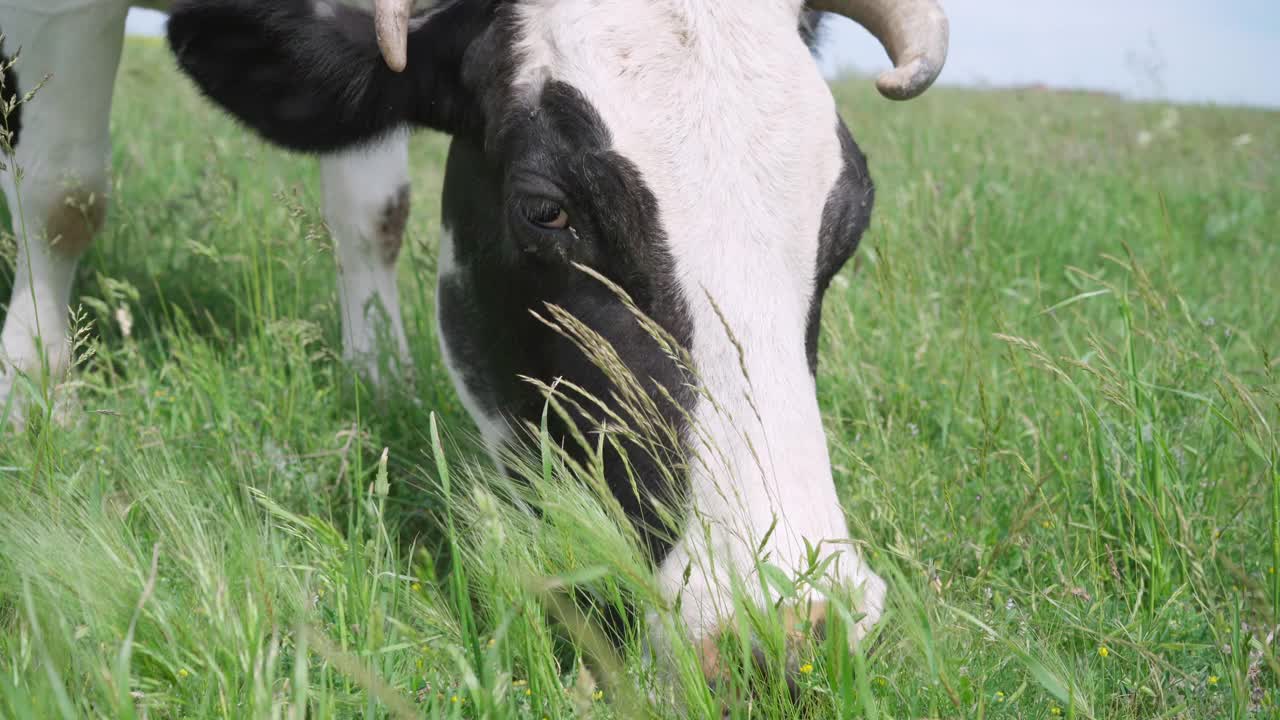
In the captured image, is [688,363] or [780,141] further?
[780,141]

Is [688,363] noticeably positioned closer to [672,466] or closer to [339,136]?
[672,466]

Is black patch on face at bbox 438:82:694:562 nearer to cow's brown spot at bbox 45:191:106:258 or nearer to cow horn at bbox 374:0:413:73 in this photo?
cow horn at bbox 374:0:413:73

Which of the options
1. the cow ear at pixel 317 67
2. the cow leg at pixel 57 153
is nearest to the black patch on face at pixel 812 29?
the cow ear at pixel 317 67

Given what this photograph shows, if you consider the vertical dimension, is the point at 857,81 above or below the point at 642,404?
below

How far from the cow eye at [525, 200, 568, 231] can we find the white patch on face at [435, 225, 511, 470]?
620 millimetres

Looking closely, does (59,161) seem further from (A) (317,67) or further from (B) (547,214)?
(B) (547,214)

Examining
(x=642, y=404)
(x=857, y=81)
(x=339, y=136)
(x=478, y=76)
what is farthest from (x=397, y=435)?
(x=857, y=81)

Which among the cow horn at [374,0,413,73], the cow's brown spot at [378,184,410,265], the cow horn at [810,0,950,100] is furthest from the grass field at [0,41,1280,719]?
the cow horn at [810,0,950,100]

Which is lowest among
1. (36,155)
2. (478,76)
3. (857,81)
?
(857,81)

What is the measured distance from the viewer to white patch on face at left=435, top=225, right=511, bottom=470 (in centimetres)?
267

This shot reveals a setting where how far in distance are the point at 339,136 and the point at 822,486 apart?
1.60m

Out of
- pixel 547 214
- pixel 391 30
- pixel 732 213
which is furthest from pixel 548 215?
pixel 391 30

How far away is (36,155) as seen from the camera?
134 inches

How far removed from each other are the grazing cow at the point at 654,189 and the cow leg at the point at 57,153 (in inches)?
37.6
